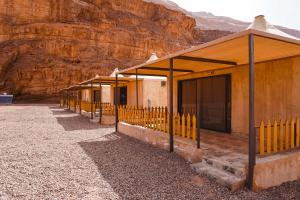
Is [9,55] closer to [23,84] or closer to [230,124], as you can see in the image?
[23,84]

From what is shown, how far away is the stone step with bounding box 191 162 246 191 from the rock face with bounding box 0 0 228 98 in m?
41.2

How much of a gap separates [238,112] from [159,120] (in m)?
2.68

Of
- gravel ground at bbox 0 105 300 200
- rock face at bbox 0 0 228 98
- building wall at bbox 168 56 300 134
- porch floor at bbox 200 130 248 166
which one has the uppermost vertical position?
rock face at bbox 0 0 228 98

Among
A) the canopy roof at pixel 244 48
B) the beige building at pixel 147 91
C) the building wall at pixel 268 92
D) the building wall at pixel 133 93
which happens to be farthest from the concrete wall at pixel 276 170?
the building wall at pixel 133 93

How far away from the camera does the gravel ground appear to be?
3852mm

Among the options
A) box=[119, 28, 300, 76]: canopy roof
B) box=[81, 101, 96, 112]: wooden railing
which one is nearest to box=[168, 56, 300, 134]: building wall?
box=[119, 28, 300, 76]: canopy roof

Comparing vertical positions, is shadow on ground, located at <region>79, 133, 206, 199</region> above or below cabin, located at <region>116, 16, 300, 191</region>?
below

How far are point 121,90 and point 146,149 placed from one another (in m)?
12.4

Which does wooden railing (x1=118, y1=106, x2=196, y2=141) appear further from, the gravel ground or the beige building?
the beige building

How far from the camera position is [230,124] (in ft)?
26.0

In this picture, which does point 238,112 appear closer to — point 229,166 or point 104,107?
point 229,166

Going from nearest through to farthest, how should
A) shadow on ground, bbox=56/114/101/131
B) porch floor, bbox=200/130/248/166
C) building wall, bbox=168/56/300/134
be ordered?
1. porch floor, bbox=200/130/248/166
2. building wall, bbox=168/56/300/134
3. shadow on ground, bbox=56/114/101/131

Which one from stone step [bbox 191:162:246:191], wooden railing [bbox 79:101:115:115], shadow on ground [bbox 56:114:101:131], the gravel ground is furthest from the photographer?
wooden railing [bbox 79:101:115:115]

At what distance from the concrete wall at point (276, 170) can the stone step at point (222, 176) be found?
0.28 meters
